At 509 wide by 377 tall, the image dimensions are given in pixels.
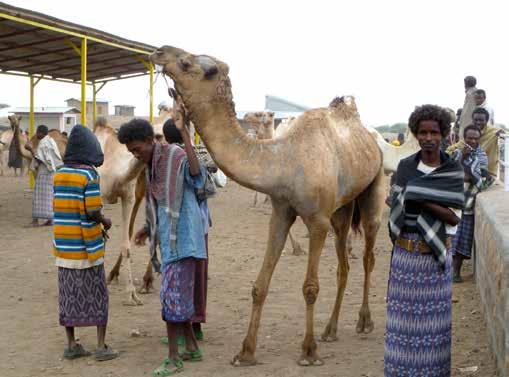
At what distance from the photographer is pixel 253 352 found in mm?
5039

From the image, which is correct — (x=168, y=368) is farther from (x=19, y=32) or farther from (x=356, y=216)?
(x=19, y=32)

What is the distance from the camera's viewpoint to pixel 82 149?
5035mm

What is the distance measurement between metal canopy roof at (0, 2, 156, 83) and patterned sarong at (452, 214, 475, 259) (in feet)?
25.8

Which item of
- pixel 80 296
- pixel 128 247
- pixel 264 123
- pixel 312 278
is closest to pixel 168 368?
pixel 80 296

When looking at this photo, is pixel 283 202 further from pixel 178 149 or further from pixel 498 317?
pixel 498 317

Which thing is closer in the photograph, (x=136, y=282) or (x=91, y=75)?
(x=136, y=282)

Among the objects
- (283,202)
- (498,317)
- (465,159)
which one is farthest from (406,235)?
(465,159)

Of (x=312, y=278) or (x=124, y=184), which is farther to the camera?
(x=124, y=184)

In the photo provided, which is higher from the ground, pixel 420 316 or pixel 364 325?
pixel 420 316

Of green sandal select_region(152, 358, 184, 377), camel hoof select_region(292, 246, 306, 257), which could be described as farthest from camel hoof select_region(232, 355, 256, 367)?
camel hoof select_region(292, 246, 306, 257)

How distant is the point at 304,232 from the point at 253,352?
7.37 metres

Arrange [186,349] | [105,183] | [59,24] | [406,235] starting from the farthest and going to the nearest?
1. [59,24]
2. [105,183]
3. [186,349]
4. [406,235]

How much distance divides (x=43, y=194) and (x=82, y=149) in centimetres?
810

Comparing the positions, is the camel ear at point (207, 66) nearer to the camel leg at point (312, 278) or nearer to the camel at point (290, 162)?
the camel at point (290, 162)
